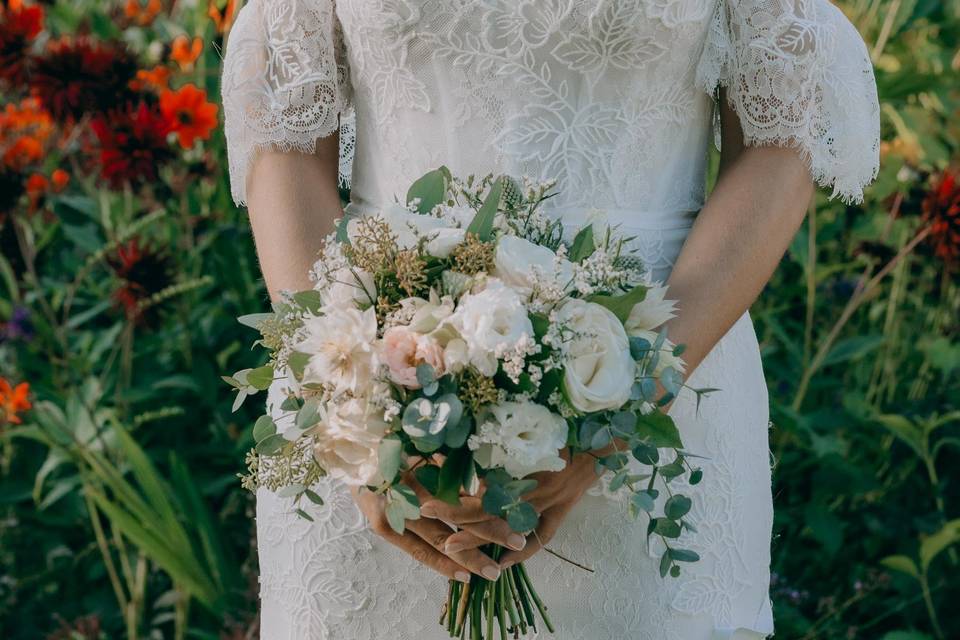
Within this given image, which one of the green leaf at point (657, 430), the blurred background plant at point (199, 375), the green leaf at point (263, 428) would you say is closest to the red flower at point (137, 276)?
the blurred background plant at point (199, 375)

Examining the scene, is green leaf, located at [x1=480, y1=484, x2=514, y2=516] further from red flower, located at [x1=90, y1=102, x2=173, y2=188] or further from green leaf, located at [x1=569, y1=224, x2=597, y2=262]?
red flower, located at [x1=90, y1=102, x2=173, y2=188]

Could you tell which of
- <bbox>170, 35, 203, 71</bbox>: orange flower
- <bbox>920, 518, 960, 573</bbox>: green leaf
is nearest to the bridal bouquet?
<bbox>920, 518, 960, 573</bbox>: green leaf

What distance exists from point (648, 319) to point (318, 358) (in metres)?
0.40

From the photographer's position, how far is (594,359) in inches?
51.6

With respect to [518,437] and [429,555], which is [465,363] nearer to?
[518,437]

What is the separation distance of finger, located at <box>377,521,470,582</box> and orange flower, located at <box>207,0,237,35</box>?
2002 millimetres

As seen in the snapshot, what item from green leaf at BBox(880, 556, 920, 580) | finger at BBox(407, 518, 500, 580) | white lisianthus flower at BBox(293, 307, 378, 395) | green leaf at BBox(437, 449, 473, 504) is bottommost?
green leaf at BBox(880, 556, 920, 580)

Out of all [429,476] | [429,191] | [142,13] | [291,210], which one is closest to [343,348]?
[429,476]

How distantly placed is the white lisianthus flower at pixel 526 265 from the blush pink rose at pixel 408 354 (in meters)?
0.12

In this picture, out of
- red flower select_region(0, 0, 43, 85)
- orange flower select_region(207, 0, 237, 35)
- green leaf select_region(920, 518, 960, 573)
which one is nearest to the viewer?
green leaf select_region(920, 518, 960, 573)

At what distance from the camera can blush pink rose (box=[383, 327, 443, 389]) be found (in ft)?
4.18

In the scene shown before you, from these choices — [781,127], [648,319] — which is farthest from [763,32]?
[648,319]

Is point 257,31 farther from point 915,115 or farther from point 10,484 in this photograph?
point 915,115

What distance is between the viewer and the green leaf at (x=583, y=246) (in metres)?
1.45
